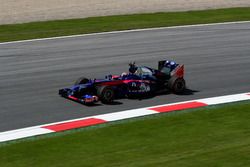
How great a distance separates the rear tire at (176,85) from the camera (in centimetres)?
1542

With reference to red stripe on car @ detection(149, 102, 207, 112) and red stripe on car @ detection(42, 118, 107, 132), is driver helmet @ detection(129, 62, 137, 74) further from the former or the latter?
red stripe on car @ detection(42, 118, 107, 132)

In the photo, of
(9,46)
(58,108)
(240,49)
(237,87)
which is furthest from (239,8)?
(58,108)

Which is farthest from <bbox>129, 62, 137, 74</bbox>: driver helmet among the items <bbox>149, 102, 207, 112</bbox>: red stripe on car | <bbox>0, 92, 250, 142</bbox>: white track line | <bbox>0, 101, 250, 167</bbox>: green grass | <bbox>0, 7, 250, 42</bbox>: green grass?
<bbox>0, 7, 250, 42</bbox>: green grass

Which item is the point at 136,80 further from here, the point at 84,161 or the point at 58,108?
the point at 84,161

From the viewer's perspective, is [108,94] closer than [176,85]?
Yes

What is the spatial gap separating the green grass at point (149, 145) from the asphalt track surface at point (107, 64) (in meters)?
1.40

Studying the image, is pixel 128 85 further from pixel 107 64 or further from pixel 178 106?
pixel 107 64

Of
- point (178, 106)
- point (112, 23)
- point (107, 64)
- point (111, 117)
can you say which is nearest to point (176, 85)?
point (178, 106)

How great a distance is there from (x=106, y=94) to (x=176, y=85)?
199 cm

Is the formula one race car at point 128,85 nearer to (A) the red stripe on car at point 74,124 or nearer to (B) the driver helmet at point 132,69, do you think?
(B) the driver helmet at point 132,69

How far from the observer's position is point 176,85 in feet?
50.7

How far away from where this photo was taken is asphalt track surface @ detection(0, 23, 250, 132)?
14367mm

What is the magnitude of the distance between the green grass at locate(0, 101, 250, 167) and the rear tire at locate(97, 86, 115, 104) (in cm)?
137

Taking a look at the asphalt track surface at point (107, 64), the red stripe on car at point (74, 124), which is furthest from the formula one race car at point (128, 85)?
the red stripe on car at point (74, 124)
